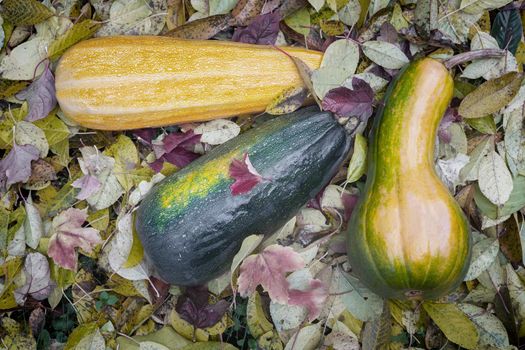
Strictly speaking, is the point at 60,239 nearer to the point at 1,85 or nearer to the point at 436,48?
the point at 1,85

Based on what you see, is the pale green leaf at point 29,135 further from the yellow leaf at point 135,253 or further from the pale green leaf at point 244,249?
the pale green leaf at point 244,249

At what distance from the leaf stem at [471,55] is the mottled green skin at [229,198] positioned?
28cm

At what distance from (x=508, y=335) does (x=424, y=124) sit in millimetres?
561

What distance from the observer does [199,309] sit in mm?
1323

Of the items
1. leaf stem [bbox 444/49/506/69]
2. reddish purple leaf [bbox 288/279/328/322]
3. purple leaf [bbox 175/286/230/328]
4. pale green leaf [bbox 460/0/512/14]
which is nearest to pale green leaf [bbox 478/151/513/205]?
leaf stem [bbox 444/49/506/69]

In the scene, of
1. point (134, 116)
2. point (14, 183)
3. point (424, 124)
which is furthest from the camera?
point (14, 183)

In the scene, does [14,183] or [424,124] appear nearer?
[424,124]

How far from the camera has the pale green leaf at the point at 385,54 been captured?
130 cm

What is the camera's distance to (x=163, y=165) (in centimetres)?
136

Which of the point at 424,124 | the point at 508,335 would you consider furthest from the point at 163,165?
the point at 508,335

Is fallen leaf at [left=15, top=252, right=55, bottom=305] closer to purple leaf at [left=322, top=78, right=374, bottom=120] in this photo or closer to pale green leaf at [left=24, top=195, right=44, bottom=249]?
pale green leaf at [left=24, top=195, right=44, bottom=249]

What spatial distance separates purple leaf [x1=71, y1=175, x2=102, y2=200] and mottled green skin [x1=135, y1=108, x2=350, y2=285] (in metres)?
0.18

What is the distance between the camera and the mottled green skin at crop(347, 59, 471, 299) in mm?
1115

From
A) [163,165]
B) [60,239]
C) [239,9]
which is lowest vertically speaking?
[60,239]
